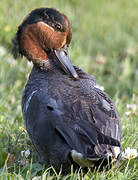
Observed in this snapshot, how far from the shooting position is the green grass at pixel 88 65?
3592 millimetres

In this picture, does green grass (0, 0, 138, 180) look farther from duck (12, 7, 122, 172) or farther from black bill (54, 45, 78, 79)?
black bill (54, 45, 78, 79)

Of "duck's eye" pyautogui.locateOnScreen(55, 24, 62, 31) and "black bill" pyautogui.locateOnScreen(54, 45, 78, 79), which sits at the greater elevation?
"duck's eye" pyautogui.locateOnScreen(55, 24, 62, 31)

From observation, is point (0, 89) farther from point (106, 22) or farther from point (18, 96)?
point (106, 22)

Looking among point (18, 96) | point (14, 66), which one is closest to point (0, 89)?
point (18, 96)

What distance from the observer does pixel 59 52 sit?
4.01 meters

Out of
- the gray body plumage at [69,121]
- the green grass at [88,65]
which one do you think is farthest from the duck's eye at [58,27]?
the green grass at [88,65]

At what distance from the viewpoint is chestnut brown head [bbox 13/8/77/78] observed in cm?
392

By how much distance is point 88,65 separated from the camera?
6480 mm

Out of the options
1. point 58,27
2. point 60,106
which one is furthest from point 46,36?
point 60,106

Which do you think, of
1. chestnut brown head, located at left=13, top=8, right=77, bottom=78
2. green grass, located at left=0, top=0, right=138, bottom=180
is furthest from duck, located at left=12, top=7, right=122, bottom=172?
green grass, located at left=0, top=0, right=138, bottom=180

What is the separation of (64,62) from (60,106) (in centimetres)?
64

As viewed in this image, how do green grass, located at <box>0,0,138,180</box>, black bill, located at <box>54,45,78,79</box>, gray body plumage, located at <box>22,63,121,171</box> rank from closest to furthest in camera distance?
1. gray body plumage, located at <box>22,63,121,171</box>
2. green grass, located at <box>0,0,138,180</box>
3. black bill, located at <box>54,45,78,79</box>

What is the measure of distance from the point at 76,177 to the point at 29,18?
1.47 metres

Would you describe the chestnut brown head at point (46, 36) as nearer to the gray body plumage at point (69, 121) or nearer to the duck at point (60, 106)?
the duck at point (60, 106)
